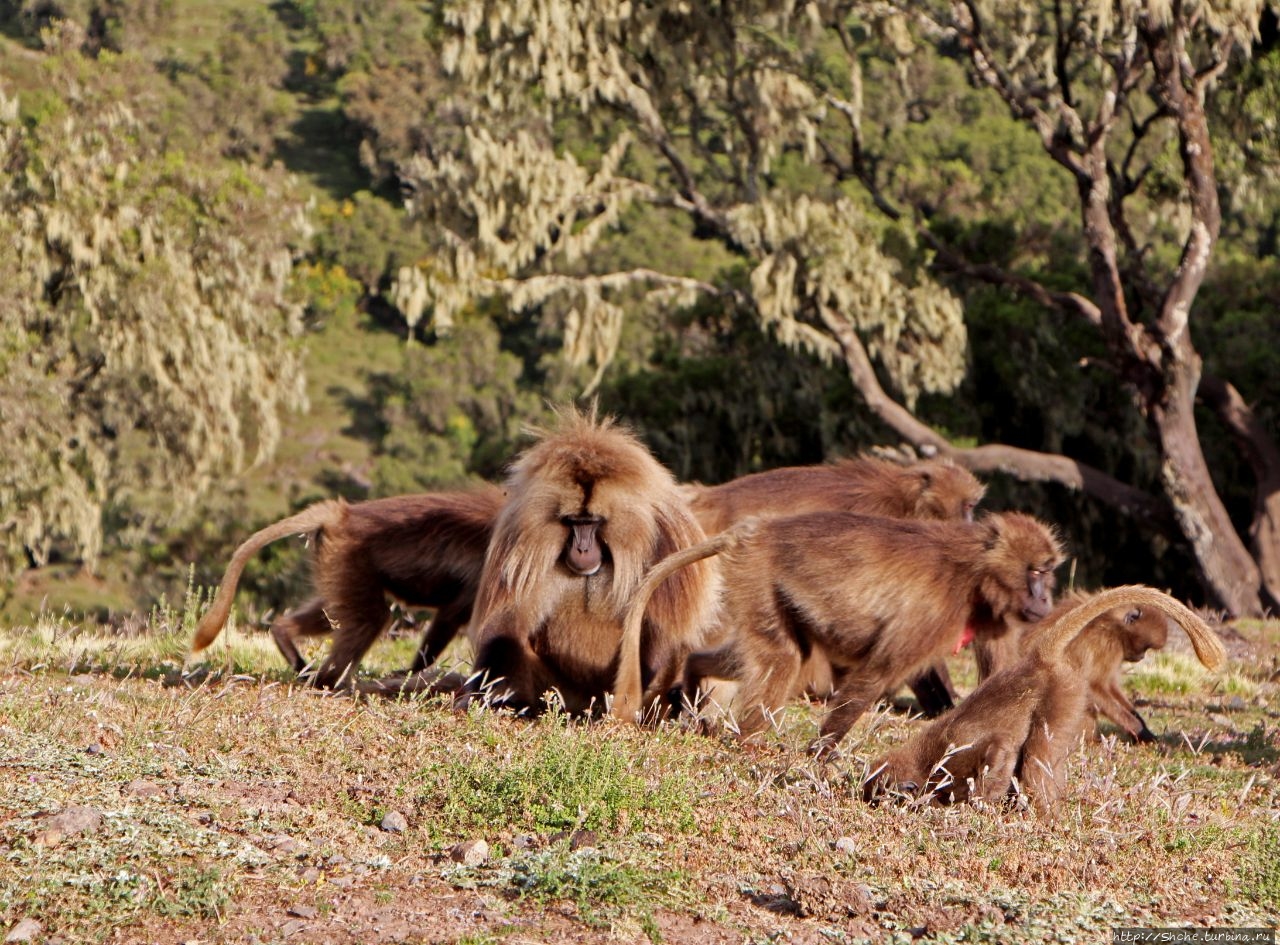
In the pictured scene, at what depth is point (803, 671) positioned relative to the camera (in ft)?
22.8

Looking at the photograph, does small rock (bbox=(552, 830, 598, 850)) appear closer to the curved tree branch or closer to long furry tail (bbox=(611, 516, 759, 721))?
long furry tail (bbox=(611, 516, 759, 721))

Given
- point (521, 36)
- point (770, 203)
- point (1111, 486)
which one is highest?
point (521, 36)

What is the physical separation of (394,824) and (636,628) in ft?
5.61

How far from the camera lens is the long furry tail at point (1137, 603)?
524 cm

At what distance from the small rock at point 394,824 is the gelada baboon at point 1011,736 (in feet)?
5.31

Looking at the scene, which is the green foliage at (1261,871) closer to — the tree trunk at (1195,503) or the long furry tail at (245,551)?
the long furry tail at (245,551)

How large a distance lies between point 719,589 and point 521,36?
12.0 metres

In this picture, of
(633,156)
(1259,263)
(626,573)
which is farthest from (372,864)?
(633,156)

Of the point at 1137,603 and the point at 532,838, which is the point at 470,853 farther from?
the point at 1137,603

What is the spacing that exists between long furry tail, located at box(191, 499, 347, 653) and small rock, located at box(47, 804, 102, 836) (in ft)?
8.00

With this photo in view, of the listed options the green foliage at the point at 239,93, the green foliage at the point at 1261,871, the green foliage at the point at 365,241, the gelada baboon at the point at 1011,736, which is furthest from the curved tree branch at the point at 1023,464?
the green foliage at the point at 365,241

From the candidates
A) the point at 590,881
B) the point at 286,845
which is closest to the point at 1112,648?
the point at 590,881

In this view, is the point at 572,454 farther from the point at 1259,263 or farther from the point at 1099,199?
the point at 1259,263

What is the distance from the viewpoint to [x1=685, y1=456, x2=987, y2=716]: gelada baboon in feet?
28.4
